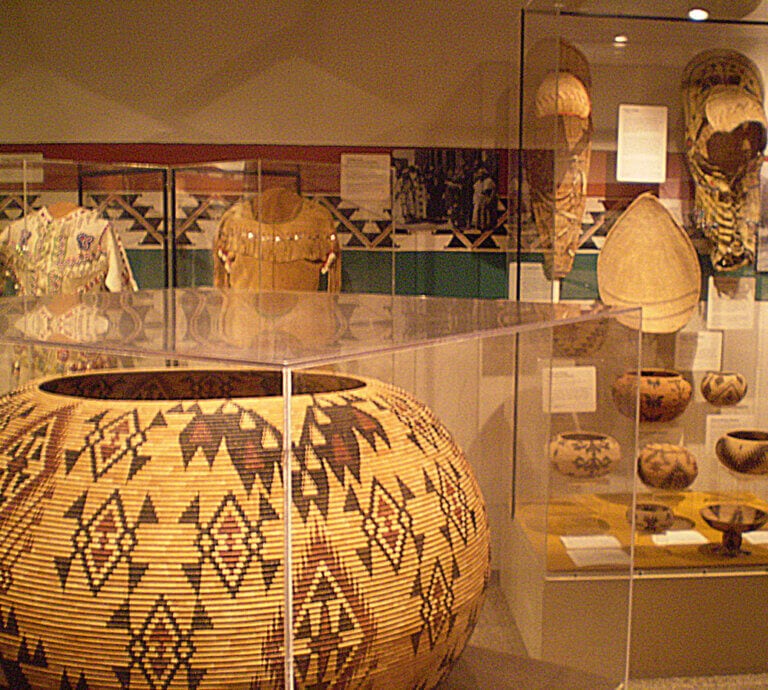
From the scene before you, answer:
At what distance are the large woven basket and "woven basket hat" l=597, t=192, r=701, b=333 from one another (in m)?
1.58

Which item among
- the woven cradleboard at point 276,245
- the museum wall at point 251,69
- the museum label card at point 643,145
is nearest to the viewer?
the woven cradleboard at point 276,245

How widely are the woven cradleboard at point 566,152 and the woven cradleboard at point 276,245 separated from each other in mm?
519

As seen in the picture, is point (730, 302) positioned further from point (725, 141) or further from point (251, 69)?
point (251, 69)

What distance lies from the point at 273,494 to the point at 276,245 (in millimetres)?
1377

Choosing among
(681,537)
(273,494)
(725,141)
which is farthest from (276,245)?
(273,494)

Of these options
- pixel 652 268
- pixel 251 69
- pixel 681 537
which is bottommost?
pixel 681 537

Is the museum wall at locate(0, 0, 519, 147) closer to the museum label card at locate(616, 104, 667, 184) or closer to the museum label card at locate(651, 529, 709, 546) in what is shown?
the museum label card at locate(616, 104, 667, 184)

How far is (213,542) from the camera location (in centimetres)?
52

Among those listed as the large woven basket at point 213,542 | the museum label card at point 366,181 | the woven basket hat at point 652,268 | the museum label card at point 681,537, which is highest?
the museum label card at point 366,181

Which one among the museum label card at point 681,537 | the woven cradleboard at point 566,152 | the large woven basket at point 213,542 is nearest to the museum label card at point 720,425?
the museum label card at point 681,537

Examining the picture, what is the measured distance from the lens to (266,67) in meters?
2.73

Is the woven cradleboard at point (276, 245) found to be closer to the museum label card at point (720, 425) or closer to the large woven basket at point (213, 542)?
the museum label card at point (720, 425)

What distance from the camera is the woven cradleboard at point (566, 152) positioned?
2074 millimetres

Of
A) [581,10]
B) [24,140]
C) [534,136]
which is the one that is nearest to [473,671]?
[581,10]
